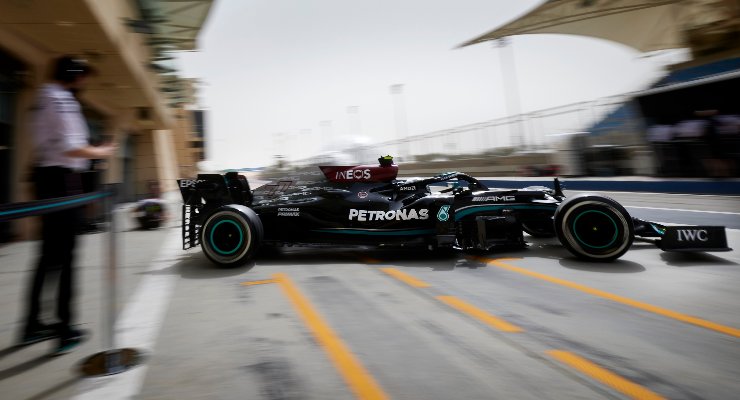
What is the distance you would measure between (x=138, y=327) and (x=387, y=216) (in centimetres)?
263

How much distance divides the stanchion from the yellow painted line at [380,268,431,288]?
2.13 metres

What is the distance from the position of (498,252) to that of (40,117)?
4.28 m

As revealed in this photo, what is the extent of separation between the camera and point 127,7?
10688mm

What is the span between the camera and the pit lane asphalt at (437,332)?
6.21 feet

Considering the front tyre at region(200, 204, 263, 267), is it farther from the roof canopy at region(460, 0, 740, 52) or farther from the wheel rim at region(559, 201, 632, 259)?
the roof canopy at region(460, 0, 740, 52)

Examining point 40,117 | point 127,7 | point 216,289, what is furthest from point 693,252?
point 127,7

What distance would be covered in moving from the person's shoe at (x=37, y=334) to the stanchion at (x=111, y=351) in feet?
1.38

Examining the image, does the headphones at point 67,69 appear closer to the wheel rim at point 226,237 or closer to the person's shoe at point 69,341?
the person's shoe at point 69,341

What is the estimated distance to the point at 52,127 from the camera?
91.8 inches

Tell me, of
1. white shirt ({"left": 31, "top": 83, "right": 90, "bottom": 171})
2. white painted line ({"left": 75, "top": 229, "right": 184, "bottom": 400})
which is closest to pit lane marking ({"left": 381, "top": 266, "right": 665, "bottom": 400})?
white painted line ({"left": 75, "top": 229, "right": 184, "bottom": 400})

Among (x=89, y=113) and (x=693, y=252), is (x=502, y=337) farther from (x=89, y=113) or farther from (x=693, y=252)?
(x=89, y=113)

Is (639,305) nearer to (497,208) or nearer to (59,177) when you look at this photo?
(497,208)

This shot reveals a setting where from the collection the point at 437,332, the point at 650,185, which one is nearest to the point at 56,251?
the point at 437,332

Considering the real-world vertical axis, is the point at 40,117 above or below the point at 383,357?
above
